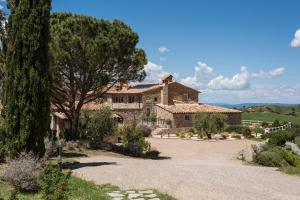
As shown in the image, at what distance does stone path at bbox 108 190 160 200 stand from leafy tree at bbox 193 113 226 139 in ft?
115

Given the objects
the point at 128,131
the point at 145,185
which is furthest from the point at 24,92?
the point at 128,131

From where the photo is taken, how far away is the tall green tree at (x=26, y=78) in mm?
15977

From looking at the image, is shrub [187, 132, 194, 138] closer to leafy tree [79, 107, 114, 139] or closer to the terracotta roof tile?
the terracotta roof tile

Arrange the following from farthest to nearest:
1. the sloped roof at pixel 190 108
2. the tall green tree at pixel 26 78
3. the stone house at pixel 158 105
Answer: the stone house at pixel 158 105 → the sloped roof at pixel 190 108 → the tall green tree at pixel 26 78

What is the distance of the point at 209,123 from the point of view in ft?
153

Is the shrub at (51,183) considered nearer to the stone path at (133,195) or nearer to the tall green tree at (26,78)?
the stone path at (133,195)

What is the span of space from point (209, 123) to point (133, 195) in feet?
117

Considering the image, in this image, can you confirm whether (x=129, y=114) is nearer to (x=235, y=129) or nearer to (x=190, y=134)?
(x=190, y=134)

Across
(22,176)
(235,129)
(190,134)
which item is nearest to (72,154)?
(22,176)

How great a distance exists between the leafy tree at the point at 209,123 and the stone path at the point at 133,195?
35.1m

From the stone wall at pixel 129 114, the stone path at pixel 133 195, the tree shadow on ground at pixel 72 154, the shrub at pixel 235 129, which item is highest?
the stone wall at pixel 129 114

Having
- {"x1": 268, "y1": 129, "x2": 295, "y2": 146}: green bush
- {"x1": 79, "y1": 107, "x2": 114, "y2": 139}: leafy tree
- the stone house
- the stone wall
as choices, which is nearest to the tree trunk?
{"x1": 79, "y1": 107, "x2": 114, "y2": 139}: leafy tree

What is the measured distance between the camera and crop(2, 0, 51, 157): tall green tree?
16.0 meters

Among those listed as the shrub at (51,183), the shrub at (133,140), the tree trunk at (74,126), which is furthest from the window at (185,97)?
the shrub at (51,183)
